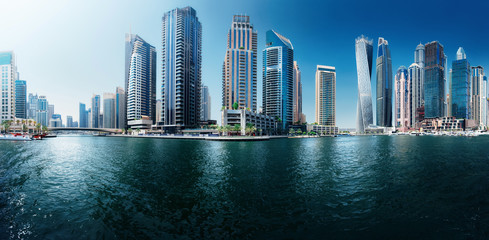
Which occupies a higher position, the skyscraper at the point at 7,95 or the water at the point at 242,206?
the skyscraper at the point at 7,95

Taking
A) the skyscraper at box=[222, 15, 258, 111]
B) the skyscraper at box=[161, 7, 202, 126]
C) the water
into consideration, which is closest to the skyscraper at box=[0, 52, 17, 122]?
the skyscraper at box=[161, 7, 202, 126]

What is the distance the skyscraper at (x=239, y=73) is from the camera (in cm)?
18425

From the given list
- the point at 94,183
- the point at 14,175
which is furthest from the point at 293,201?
the point at 14,175

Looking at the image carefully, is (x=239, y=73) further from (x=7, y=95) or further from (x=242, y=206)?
(x=7, y=95)

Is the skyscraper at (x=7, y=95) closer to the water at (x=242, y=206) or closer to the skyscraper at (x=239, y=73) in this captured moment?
the skyscraper at (x=239, y=73)

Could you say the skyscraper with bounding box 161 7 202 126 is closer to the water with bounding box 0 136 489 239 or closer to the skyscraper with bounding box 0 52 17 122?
the skyscraper with bounding box 0 52 17 122

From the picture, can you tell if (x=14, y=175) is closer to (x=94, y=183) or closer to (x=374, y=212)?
(x=94, y=183)

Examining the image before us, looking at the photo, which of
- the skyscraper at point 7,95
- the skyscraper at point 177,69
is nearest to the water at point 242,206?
the skyscraper at point 177,69

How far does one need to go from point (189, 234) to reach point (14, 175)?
30426 mm

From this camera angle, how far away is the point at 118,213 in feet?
45.7

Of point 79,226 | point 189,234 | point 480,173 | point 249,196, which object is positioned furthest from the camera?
point 480,173

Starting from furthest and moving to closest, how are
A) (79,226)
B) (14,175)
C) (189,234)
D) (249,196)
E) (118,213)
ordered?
(14,175)
(249,196)
(118,213)
(79,226)
(189,234)

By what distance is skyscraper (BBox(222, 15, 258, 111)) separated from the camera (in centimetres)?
18425

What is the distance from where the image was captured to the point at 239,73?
185375 millimetres
